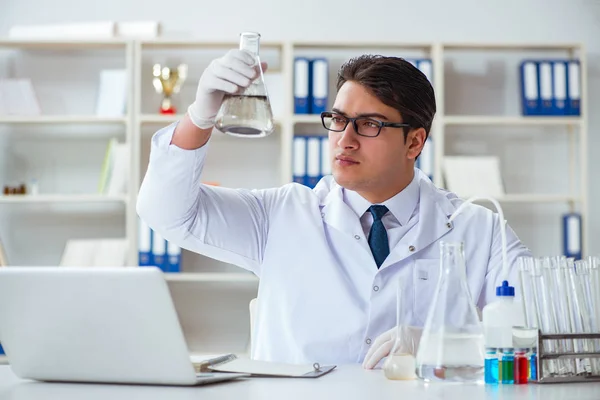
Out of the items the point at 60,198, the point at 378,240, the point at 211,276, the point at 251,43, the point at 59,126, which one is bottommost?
the point at 211,276

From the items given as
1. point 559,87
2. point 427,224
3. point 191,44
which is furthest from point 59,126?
point 427,224

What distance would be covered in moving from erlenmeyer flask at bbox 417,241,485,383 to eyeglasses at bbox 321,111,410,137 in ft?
2.64

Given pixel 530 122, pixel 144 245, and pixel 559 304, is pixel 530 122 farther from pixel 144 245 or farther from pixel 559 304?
pixel 559 304

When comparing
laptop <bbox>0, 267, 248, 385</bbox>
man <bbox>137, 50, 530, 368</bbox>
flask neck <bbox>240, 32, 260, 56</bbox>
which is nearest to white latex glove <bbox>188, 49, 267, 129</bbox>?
flask neck <bbox>240, 32, 260, 56</bbox>

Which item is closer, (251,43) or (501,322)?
(501,322)

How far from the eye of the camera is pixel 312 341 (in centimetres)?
180

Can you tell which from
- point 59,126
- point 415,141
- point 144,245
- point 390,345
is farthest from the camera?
point 59,126

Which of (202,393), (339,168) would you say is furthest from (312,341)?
(202,393)

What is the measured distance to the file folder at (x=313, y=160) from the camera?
3770 millimetres

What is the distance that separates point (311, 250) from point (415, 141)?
409mm

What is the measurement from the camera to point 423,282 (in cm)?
183

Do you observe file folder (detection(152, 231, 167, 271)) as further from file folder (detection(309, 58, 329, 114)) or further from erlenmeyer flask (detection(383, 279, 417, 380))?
erlenmeyer flask (detection(383, 279, 417, 380))

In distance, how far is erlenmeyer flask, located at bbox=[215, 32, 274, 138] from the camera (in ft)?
4.63

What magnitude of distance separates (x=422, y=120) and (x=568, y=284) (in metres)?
0.87
